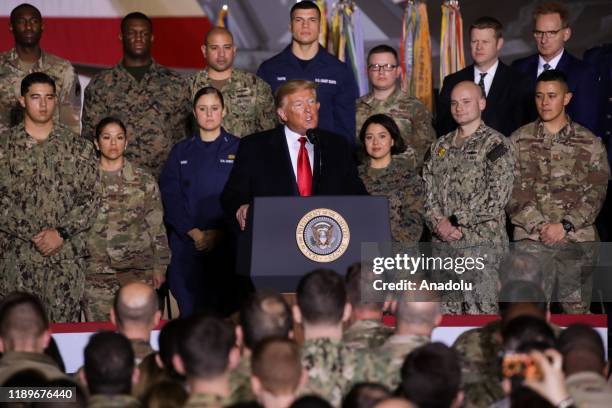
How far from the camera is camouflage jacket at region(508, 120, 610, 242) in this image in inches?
360

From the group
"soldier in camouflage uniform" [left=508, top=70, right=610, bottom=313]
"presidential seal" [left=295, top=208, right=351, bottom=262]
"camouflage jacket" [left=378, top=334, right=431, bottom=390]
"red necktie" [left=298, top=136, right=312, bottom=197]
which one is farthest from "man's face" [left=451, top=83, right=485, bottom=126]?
"camouflage jacket" [left=378, top=334, right=431, bottom=390]

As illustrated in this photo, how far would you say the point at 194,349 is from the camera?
516 cm

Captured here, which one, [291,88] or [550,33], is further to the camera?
[550,33]

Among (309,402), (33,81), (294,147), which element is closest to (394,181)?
(294,147)

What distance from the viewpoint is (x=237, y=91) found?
9852mm

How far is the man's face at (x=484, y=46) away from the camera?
32.1 ft

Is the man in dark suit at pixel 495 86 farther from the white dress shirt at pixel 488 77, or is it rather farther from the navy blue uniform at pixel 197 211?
the navy blue uniform at pixel 197 211

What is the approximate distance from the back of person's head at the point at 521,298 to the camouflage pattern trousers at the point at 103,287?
3.44 metres

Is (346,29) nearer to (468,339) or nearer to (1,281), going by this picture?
(1,281)

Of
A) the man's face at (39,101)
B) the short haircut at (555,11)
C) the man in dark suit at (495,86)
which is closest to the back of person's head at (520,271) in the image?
the man in dark suit at (495,86)

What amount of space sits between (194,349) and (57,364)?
1323mm

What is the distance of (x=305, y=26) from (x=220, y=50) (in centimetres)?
68

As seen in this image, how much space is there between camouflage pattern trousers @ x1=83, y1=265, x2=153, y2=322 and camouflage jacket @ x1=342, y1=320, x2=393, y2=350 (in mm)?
3173

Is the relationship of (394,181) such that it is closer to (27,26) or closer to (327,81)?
(327,81)
